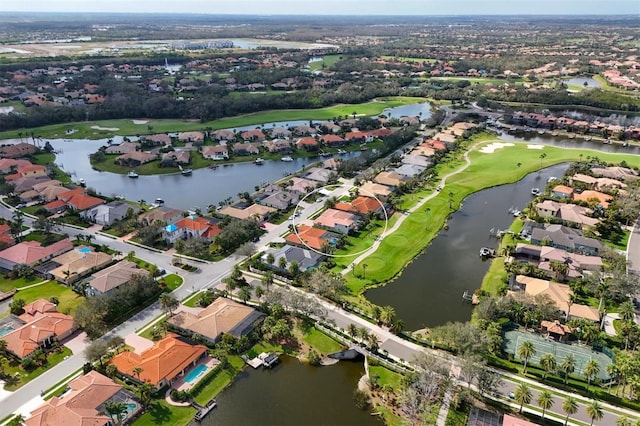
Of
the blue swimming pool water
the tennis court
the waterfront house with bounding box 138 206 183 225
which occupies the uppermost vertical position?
the waterfront house with bounding box 138 206 183 225

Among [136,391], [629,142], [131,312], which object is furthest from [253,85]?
[136,391]

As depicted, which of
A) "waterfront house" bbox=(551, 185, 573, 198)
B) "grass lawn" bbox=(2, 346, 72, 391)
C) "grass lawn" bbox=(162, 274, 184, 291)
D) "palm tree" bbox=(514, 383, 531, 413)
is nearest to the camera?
"palm tree" bbox=(514, 383, 531, 413)

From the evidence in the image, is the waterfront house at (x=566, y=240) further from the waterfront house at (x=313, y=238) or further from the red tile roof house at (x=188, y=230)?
the red tile roof house at (x=188, y=230)

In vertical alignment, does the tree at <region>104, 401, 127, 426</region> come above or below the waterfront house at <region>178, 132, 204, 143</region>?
below

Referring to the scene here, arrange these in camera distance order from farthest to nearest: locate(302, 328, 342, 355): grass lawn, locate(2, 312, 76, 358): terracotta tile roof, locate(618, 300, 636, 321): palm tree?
locate(618, 300, 636, 321): palm tree → locate(302, 328, 342, 355): grass lawn → locate(2, 312, 76, 358): terracotta tile roof

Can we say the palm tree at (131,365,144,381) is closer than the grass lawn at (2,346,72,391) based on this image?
Yes

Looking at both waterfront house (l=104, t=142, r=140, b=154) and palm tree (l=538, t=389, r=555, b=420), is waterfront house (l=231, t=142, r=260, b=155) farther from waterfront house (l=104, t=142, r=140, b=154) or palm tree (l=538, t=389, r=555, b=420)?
palm tree (l=538, t=389, r=555, b=420)

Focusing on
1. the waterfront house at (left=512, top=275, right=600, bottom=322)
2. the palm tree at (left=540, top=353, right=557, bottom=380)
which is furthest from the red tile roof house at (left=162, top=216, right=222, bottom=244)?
the palm tree at (left=540, top=353, right=557, bottom=380)
